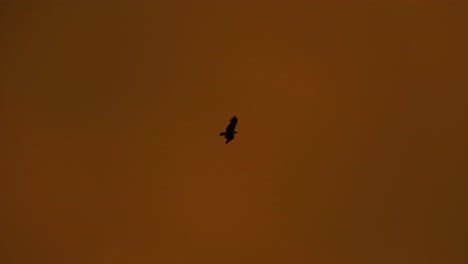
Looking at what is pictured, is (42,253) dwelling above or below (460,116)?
below

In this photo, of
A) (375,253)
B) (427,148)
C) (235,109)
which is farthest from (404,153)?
(235,109)

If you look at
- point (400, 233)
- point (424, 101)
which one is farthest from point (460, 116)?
point (400, 233)

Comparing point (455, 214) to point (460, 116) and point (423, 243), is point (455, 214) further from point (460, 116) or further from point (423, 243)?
point (460, 116)

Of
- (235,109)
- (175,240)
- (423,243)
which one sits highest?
(235,109)

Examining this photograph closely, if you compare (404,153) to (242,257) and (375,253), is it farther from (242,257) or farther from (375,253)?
(242,257)

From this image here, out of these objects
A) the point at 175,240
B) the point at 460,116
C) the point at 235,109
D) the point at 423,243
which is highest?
the point at 235,109

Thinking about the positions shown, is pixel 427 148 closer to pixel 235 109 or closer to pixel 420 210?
pixel 420 210

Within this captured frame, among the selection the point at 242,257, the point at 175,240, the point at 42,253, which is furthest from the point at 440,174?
the point at 42,253

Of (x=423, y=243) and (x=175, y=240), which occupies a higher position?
(x=175, y=240)
